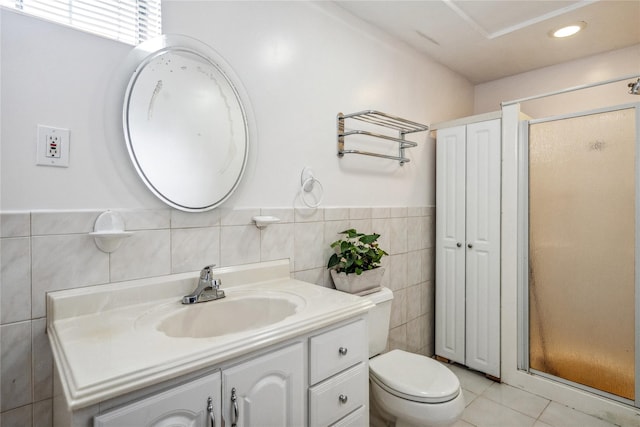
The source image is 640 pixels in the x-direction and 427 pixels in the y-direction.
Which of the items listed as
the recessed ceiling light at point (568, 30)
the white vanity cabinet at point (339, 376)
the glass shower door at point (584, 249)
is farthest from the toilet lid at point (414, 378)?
the recessed ceiling light at point (568, 30)

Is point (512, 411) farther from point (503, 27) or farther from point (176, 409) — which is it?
point (503, 27)

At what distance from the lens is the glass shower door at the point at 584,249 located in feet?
6.04

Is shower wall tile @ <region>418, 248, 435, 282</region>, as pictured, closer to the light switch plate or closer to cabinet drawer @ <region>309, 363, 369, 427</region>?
cabinet drawer @ <region>309, 363, 369, 427</region>

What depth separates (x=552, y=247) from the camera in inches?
82.4

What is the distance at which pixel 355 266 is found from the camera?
5.77 ft

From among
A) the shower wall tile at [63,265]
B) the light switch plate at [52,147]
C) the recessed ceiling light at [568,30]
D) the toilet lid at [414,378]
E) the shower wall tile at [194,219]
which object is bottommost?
the toilet lid at [414,378]

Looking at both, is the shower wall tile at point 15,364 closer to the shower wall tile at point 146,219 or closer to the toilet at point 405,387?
the shower wall tile at point 146,219

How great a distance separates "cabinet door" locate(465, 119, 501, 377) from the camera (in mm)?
2271

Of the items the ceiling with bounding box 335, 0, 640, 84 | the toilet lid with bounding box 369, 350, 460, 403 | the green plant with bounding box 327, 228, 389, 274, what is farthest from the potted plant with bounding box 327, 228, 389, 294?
the ceiling with bounding box 335, 0, 640, 84

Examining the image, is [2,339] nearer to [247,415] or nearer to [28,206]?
[28,206]

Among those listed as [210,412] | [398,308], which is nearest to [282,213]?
[210,412]

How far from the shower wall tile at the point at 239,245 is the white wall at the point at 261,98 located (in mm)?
119

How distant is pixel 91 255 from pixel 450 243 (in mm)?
2194

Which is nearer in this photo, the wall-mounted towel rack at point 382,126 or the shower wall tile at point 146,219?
the shower wall tile at point 146,219
